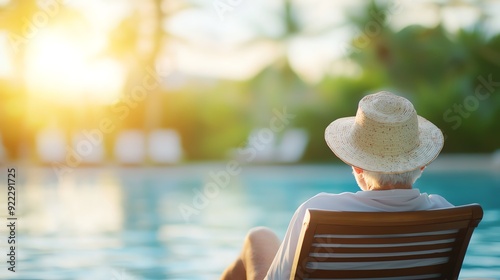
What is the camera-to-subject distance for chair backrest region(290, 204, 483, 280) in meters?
1.95

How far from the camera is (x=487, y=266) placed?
4188 mm

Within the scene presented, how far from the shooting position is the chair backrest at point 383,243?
1.95 meters

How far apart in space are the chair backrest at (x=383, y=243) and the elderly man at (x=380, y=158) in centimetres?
7

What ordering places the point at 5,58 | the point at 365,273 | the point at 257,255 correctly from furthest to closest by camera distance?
the point at 5,58
the point at 257,255
the point at 365,273

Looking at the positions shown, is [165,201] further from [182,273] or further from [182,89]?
[182,89]

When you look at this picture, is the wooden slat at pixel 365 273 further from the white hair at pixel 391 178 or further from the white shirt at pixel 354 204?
the white hair at pixel 391 178

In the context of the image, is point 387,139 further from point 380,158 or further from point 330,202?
point 330,202

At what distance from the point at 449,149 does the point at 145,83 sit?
254 inches

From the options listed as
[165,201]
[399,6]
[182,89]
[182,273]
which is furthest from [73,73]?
[182,273]

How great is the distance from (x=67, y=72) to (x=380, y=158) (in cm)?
1470

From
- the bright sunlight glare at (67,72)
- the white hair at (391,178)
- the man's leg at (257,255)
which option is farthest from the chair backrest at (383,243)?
the bright sunlight glare at (67,72)

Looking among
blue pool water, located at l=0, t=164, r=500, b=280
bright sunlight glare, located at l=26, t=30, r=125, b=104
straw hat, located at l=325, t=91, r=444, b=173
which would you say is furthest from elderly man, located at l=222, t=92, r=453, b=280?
bright sunlight glare, located at l=26, t=30, r=125, b=104

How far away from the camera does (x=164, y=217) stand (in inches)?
278

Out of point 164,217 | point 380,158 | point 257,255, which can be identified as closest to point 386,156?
point 380,158
